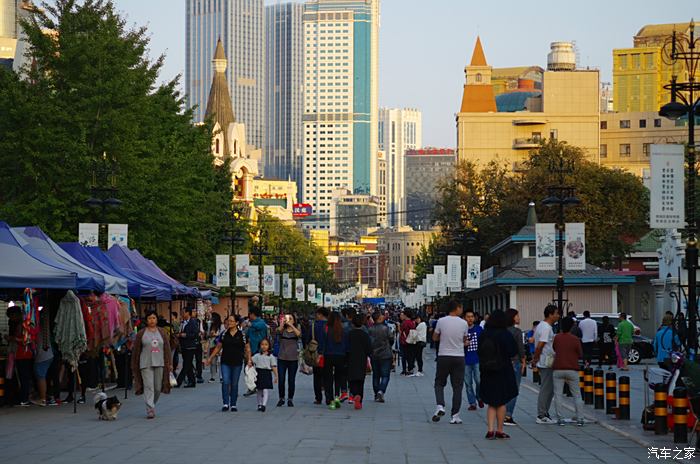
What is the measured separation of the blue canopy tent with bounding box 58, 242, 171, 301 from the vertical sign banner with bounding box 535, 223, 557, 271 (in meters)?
16.7

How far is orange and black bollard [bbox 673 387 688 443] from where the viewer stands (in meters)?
16.3

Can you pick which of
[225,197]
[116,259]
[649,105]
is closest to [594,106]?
[649,105]

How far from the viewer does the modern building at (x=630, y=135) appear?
151125 mm

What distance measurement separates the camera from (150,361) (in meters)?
21.6

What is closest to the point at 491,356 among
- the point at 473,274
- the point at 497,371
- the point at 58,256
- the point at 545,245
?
the point at 497,371

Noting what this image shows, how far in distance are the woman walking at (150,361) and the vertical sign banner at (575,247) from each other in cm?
2141

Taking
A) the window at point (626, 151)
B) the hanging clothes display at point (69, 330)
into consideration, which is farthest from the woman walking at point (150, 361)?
the window at point (626, 151)

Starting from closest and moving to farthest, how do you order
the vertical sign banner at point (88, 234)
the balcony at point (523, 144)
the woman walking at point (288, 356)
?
the woman walking at point (288, 356)
the vertical sign banner at point (88, 234)
the balcony at point (523, 144)

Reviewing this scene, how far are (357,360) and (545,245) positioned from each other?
2089 cm

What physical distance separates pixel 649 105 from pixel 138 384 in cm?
15801

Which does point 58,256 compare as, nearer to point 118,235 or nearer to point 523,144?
point 118,235

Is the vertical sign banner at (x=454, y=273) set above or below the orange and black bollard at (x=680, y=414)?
above

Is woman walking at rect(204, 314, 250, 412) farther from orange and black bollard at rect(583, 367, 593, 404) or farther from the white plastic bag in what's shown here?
orange and black bollard at rect(583, 367, 593, 404)

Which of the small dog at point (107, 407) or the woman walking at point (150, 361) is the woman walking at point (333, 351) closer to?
the woman walking at point (150, 361)
